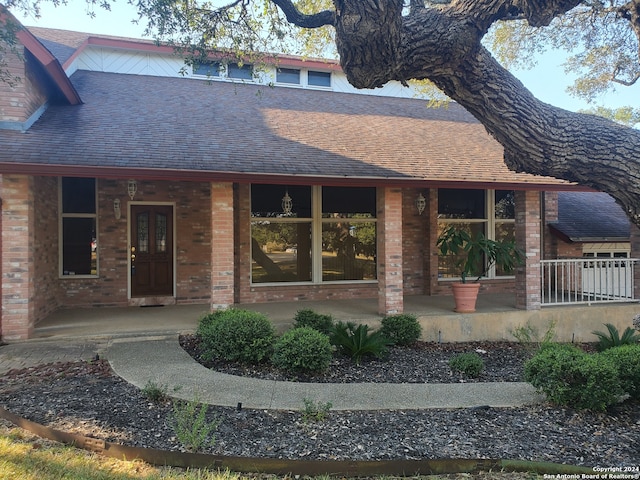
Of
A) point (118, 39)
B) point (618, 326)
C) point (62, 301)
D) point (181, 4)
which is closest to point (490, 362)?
point (618, 326)

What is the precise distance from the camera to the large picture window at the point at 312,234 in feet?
34.5

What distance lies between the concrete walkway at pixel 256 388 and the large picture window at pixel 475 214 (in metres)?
6.29

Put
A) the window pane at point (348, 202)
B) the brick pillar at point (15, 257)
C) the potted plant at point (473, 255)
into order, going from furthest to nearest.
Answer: the window pane at point (348, 202), the potted plant at point (473, 255), the brick pillar at point (15, 257)

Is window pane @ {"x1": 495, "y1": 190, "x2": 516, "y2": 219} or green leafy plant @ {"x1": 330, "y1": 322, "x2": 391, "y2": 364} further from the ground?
window pane @ {"x1": 495, "y1": 190, "x2": 516, "y2": 219}

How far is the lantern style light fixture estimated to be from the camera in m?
10.5

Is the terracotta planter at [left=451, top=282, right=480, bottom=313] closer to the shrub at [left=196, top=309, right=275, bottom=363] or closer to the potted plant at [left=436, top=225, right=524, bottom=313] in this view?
the potted plant at [left=436, top=225, right=524, bottom=313]

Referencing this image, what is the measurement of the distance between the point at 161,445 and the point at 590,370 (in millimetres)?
4189

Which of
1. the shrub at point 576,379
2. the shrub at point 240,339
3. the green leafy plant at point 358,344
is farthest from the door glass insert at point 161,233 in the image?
the shrub at point 576,379

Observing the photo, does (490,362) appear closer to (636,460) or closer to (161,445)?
(636,460)

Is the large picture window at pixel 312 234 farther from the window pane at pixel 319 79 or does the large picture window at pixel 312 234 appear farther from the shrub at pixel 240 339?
the window pane at pixel 319 79

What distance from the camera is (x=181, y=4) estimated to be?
24.2ft

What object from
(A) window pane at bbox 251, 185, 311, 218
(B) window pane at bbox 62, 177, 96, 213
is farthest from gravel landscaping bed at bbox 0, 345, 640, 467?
(A) window pane at bbox 251, 185, 311, 218

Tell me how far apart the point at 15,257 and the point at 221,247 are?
318cm

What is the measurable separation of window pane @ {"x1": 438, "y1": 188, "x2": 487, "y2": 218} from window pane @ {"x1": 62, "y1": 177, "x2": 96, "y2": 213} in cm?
831
